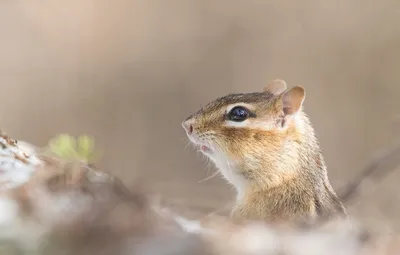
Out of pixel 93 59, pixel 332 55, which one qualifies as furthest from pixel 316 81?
pixel 93 59

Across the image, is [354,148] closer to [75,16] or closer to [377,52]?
[377,52]

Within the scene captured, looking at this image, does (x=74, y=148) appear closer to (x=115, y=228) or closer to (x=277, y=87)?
(x=115, y=228)

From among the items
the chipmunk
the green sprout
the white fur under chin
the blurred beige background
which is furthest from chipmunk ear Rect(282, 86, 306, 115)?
the blurred beige background

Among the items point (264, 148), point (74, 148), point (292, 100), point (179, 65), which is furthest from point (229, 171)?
point (179, 65)

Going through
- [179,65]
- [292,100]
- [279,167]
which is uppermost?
[179,65]

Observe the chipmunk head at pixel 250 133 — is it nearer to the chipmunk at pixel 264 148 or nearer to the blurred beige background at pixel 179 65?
the chipmunk at pixel 264 148

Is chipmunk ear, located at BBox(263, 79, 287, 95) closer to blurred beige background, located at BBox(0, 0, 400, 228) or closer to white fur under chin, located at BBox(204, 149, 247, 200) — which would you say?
white fur under chin, located at BBox(204, 149, 247, 200)
